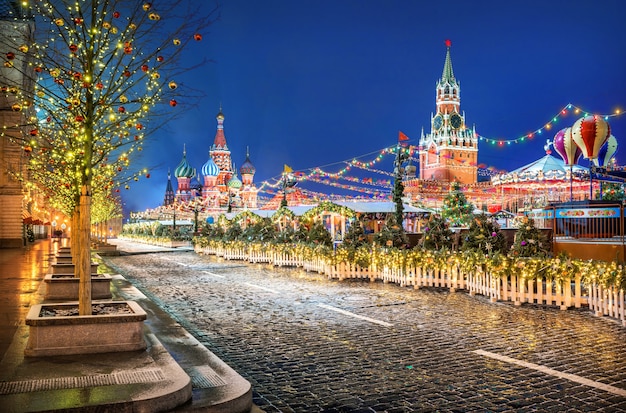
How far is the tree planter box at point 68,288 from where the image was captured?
11.9 m

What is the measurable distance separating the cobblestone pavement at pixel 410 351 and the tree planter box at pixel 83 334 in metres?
1.52

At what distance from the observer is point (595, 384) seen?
653cm

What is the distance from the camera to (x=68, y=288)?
12.1m

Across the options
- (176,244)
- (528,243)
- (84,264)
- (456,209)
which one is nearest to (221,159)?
(176,244)

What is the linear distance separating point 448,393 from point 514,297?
7.42 meters

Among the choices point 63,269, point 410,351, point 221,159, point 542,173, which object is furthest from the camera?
point 221,159

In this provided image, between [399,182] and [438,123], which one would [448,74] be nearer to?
[438,123]

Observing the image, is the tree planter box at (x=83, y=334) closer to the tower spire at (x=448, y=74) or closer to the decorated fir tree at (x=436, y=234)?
the decorated fir tree at (x=436, y=234)

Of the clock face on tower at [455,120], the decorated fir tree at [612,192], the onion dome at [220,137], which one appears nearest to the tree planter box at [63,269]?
the decorated fir tree at [612,192]

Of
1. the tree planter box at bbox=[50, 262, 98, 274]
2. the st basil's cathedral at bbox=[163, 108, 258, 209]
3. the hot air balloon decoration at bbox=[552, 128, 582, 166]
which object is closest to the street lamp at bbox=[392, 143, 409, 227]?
the hot air balloon decoration at bbox=[552, 128, 582, 166]

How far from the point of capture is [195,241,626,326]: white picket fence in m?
11.3

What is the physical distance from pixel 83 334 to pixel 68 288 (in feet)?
19.9

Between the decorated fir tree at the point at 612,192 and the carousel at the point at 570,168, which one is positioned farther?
the decorated fir tree at the point at 612,192

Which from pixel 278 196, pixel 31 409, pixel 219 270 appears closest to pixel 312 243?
pixel 219 270
